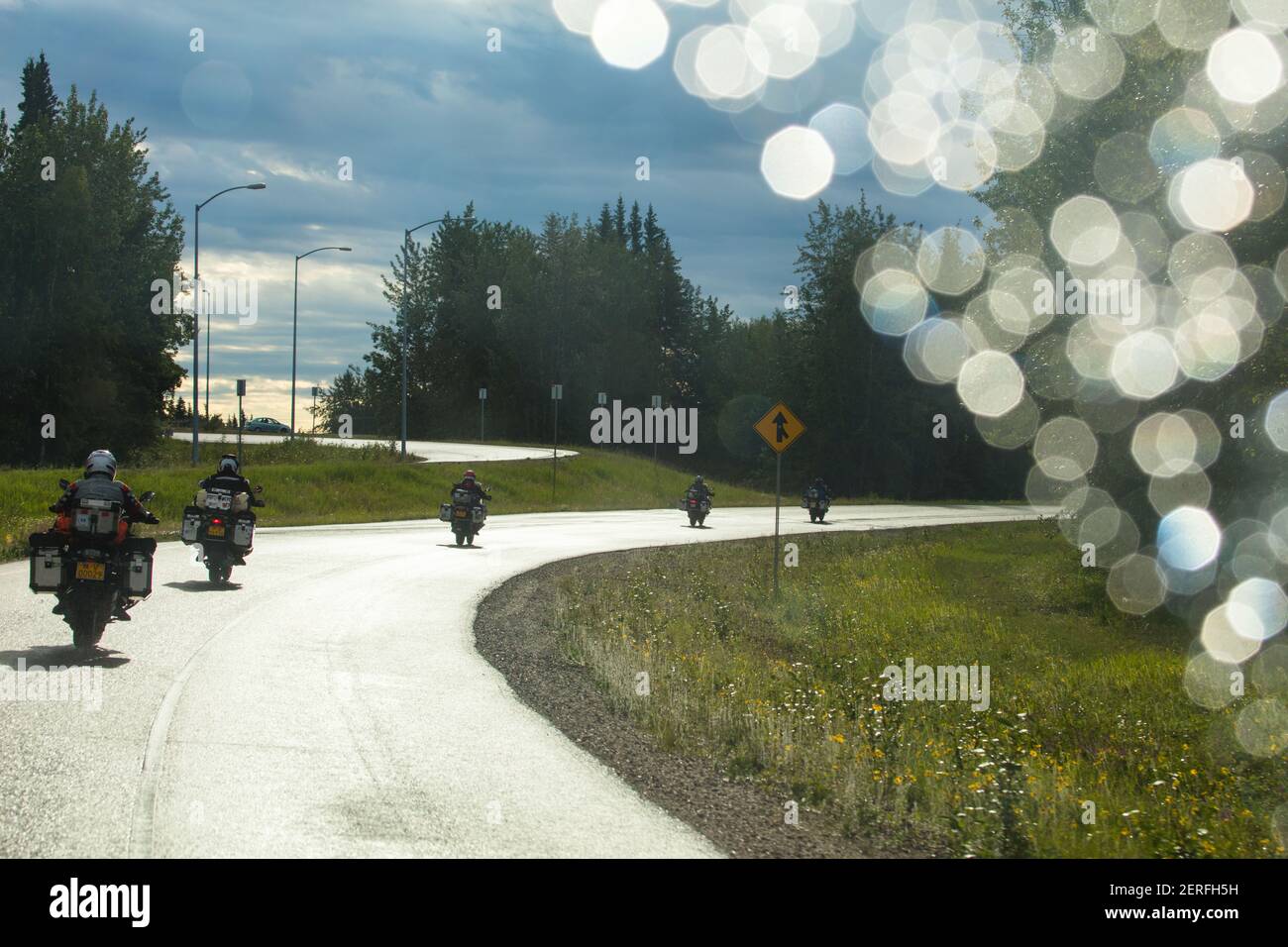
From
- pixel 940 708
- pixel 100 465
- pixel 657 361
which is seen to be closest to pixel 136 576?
pixel 100 465

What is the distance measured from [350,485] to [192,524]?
26633 mm

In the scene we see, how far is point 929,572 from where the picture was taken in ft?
90.3

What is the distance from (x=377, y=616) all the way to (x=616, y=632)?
3.04 metres

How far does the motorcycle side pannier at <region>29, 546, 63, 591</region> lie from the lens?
11445 millimetres

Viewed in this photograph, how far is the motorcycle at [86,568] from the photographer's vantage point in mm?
11500

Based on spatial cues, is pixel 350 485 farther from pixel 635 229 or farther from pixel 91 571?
pixel 635 229

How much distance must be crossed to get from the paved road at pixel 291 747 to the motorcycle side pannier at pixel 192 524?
2.50 ft

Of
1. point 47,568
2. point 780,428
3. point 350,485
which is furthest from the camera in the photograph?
point 350,485

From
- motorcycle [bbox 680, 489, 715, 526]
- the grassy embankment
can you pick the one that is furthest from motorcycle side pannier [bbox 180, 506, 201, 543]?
motorcycle [bbox 680, 489, 715, 526]

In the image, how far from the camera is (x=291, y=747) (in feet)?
26.8

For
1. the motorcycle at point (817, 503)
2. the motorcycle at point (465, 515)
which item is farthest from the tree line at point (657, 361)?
the motorcycle at point (465, 515)
